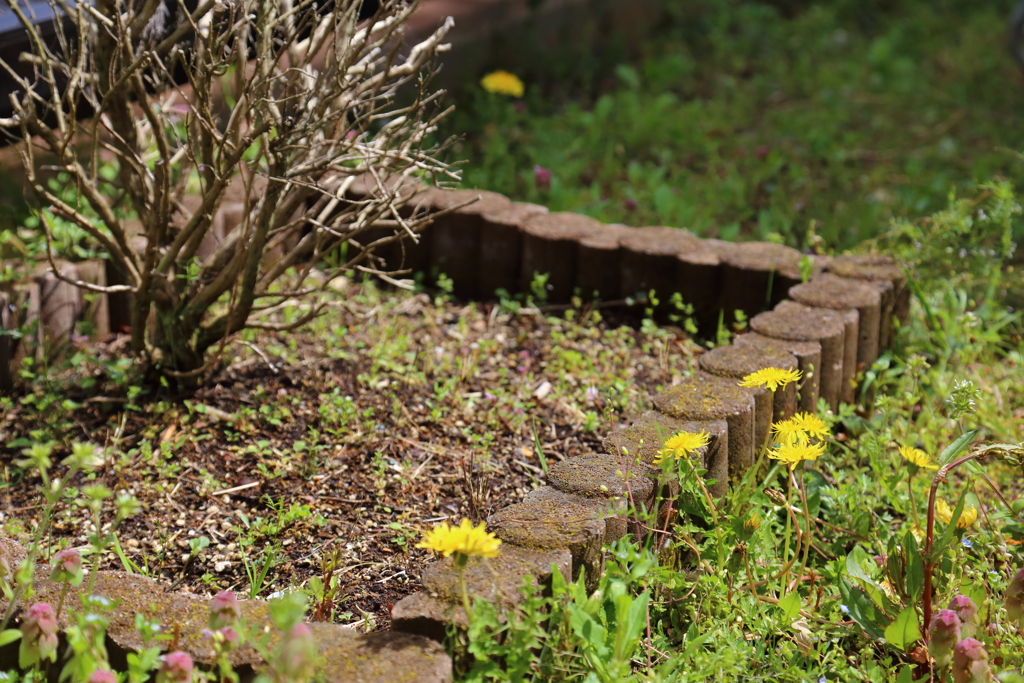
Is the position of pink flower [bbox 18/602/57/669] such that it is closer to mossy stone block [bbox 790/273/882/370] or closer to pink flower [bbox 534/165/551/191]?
mossy stone block [bbox 790/273/882/370]

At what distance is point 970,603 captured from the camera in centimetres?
201

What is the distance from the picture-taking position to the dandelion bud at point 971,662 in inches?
74.6

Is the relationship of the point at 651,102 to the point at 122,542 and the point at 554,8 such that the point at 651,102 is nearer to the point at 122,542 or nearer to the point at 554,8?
the point at 554,8

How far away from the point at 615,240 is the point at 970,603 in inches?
76.5

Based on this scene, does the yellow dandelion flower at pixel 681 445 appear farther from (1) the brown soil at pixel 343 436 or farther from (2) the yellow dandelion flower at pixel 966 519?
(2) the yellow dandelion flower at pixel 966 519

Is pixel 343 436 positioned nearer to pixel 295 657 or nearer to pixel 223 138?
pixel 223 138

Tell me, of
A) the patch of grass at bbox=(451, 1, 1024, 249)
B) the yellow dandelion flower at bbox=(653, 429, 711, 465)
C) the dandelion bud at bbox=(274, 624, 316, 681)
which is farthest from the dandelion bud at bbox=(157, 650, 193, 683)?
the patch of grass at bbox=(451, 1, 1024, 249)

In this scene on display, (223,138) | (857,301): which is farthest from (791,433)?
(223,138)

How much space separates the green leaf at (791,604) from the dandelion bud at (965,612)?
32 cm

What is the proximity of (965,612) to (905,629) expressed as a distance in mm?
148

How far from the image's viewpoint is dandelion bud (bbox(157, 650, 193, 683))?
1.68 meters

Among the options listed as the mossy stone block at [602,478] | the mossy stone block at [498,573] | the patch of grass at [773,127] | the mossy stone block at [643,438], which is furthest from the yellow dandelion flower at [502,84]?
the mossy stone block at [498,573]

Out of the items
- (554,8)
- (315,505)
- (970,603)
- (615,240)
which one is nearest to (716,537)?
(970,603)

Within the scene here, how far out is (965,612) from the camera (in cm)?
201
